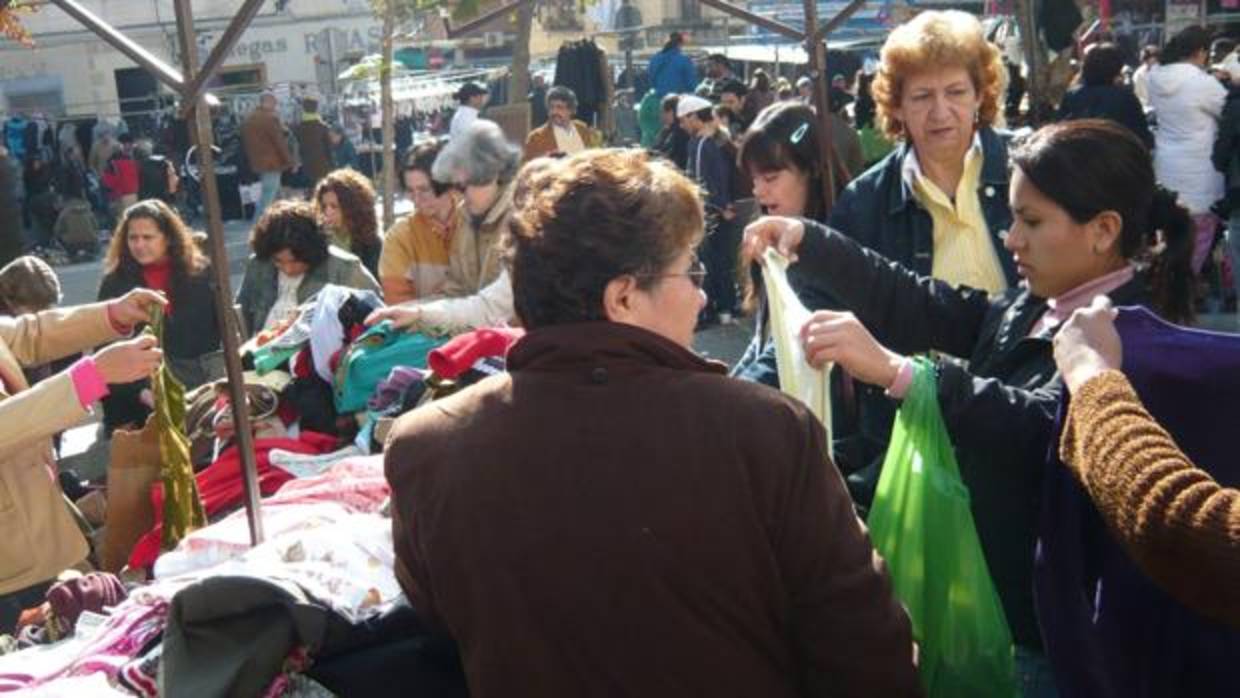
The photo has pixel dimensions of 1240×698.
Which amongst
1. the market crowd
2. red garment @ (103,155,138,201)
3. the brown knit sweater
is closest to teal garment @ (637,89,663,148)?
red garment @ (103,155,138,201)

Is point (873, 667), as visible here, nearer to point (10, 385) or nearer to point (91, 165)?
point (10, 385)

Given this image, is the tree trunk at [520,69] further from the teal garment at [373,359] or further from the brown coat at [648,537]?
the brown coat at [648,537]

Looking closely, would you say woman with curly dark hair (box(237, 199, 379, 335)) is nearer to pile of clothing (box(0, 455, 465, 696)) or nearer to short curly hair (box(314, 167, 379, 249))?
short curly hair (box(314, 167, 379, 249))

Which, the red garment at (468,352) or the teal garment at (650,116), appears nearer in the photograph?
the red garment at (468,352)

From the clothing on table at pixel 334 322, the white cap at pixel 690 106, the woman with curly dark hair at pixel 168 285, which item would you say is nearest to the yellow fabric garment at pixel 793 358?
the clothing on table at pixel 334 322

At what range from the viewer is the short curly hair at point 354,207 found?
709cm

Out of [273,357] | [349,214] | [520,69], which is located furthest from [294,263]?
[520,69]

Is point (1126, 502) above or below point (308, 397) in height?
above

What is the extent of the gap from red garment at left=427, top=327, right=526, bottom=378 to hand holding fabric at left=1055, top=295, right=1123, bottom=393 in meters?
1.81

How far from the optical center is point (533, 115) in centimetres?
1752

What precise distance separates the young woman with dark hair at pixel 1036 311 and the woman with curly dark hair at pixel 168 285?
4.63 m

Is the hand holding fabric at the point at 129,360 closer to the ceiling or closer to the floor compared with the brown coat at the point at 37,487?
closer to the ceiling

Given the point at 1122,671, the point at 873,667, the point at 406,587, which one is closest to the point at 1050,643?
the point at 1122,671

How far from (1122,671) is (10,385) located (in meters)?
2.89
